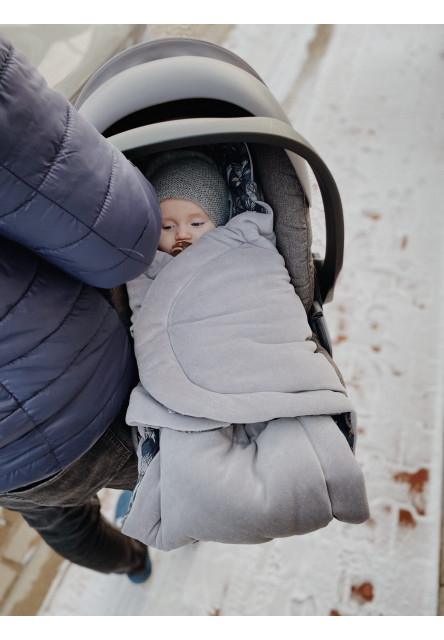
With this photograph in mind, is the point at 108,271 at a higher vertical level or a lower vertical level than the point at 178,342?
higher

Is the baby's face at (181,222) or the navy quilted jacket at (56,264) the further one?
the baby's face at (181,222)

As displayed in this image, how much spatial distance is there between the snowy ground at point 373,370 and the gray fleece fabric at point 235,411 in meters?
0.29

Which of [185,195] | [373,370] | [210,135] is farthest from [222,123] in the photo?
[373,370]

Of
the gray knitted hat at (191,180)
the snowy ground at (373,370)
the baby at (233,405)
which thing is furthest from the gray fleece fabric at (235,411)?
the snowy ground at (373,370)

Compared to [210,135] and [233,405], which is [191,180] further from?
[233,405]

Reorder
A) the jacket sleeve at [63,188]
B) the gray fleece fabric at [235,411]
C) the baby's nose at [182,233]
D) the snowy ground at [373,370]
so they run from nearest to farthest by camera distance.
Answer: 1. the jacket sleeve at [63,188]
2. the gray fleece fabric at [235,411]
3. the baby's nose at [182,233]
4. the snowy ground at [373,370]

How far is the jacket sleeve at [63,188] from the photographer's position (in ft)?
1.27

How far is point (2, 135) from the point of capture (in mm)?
376

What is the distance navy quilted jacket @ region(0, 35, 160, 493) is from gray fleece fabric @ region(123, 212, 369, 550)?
88 mm

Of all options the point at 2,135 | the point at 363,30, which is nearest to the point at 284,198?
the point at 2,135

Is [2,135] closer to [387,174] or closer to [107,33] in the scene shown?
[107,33]

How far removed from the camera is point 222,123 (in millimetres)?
591

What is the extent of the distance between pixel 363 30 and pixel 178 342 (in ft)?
7.41

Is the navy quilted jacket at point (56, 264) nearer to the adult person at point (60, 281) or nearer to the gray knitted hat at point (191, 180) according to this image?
the adult person at point (60, 281)
